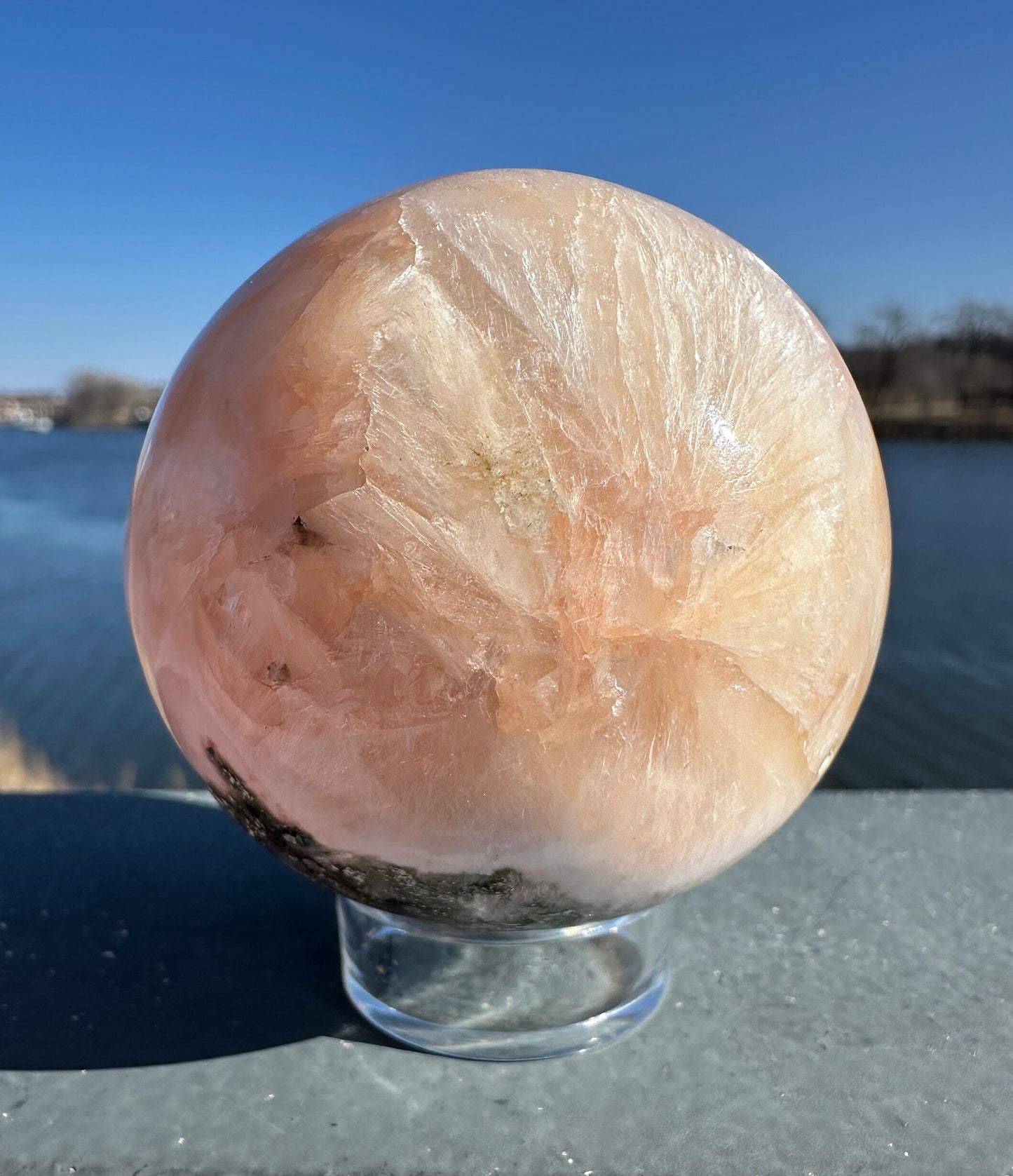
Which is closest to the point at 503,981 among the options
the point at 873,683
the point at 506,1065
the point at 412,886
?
the point at 506,1065

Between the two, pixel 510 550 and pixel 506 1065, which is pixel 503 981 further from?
pixel 510 550

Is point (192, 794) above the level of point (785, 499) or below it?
below

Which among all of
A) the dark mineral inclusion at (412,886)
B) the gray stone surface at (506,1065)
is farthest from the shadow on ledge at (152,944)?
the dark mineral inclusion at (412,886)

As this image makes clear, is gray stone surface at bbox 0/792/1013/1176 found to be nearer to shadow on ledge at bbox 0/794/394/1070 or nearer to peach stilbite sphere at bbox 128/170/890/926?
shadow on ledge at bbox 0/794/394/1070

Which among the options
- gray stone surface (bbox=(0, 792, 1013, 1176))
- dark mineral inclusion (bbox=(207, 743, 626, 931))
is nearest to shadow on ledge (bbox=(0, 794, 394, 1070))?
gray stone surface (bbox=(0, 792, 1013, 1176))

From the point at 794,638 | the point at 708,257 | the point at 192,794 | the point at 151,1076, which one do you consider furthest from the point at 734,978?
the point at 192,794

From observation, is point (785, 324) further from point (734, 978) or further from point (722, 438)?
point (734, 978)
